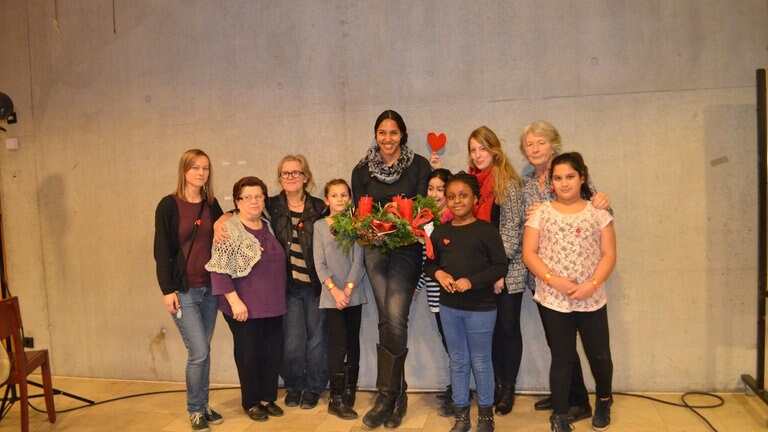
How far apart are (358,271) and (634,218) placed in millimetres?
1909

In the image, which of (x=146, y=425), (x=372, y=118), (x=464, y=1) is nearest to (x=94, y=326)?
(x=146, y=425)

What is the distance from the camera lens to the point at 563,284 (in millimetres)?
2963

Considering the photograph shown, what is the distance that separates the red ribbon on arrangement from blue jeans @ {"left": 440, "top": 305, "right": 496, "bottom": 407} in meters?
0.32

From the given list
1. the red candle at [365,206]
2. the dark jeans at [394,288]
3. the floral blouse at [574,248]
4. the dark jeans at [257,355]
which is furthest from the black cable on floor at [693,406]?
the dark jeans at [257,355]

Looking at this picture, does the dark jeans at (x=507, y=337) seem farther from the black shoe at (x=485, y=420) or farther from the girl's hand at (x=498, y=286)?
the black shoe at (x=485, y=420)

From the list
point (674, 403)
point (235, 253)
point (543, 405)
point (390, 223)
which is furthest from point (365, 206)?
point (674, 403)

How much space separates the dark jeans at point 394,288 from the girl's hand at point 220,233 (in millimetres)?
862

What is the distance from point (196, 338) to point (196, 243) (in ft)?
1.89

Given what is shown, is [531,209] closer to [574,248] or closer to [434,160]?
[574,248]

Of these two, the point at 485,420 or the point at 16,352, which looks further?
the point at 16,352

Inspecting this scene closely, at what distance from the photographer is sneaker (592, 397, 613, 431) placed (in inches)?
125

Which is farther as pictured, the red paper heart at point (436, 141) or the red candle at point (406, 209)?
the red paper heart at point (436, 141)

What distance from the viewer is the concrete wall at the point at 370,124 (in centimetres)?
368

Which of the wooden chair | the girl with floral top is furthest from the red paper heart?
the wooden chair
